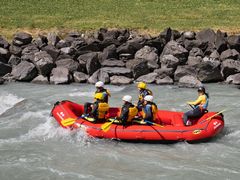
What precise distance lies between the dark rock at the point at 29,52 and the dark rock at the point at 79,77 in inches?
85.1

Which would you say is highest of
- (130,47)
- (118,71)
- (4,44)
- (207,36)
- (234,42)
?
(207,36)

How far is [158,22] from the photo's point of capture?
957 inches

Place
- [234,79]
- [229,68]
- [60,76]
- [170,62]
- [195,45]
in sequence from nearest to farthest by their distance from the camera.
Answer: [234,79] < [229,68] < [60,76] < [170,62] < [195,45]

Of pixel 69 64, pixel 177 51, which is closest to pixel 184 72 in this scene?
pixel 177 51

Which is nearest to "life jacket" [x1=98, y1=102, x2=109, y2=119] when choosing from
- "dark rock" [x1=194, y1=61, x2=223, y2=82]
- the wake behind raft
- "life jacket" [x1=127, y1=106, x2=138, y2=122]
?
the wake behind raft

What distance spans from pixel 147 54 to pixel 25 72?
496cm

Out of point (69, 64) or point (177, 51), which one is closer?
point (69, 64)

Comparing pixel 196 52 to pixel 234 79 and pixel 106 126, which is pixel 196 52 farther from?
pixel 106 126

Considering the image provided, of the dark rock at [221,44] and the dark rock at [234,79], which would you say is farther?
the dark rock at [221,44]

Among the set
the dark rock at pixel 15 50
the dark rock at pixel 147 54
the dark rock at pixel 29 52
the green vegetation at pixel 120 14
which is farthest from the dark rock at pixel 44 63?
the green vegetation at pixel 120 14

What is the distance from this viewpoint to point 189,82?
1738cm

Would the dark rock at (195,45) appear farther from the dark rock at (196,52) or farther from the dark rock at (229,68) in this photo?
the dark rock at (229,68)

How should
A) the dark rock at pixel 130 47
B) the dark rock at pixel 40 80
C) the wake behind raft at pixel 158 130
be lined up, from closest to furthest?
the wake behind raft at pixel 158 130
the dark rock at pixel 40 80
the dark rock at pixel 130 47

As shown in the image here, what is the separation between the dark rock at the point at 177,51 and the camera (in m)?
19.3
